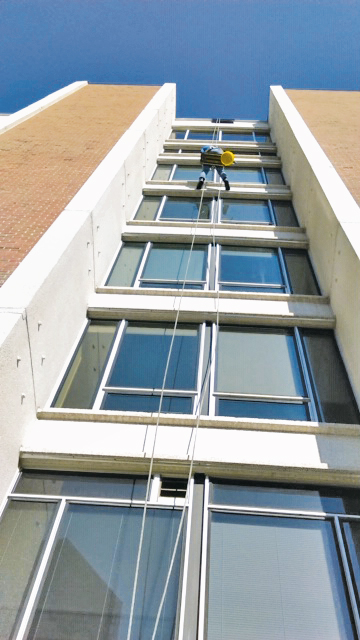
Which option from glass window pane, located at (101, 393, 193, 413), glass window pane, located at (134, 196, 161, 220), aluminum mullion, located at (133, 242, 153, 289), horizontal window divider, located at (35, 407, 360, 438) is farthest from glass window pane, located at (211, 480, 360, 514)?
glass window pane, located at (134, 196, 161, 220)

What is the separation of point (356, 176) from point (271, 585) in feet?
31.0

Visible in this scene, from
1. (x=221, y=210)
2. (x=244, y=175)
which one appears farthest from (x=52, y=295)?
(x=244, y=175)

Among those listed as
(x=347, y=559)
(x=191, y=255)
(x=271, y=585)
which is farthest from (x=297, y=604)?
(x=191, y=255)

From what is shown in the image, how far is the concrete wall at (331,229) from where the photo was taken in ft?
26.7

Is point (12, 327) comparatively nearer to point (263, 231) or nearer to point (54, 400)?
point (54, 400)

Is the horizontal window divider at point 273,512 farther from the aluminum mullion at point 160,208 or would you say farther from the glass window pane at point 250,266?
the aluminum mullion at point 160,208

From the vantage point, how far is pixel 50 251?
8.03 metres

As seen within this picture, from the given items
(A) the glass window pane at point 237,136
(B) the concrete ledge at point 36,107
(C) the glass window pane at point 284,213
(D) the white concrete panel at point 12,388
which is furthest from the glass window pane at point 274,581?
(A) the glass window pane at point 237,136

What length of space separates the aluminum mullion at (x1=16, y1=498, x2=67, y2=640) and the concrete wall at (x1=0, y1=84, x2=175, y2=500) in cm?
76

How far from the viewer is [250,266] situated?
37.7 feet

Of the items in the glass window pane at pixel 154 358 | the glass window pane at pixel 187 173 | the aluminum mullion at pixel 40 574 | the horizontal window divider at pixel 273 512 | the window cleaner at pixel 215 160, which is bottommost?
the aluminum mullion at pixel 40 574

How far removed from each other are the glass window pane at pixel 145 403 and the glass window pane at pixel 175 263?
3842 millimetres

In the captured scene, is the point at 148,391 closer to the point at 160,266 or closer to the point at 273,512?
the point at 273,512

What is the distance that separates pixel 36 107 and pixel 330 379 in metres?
16.3
